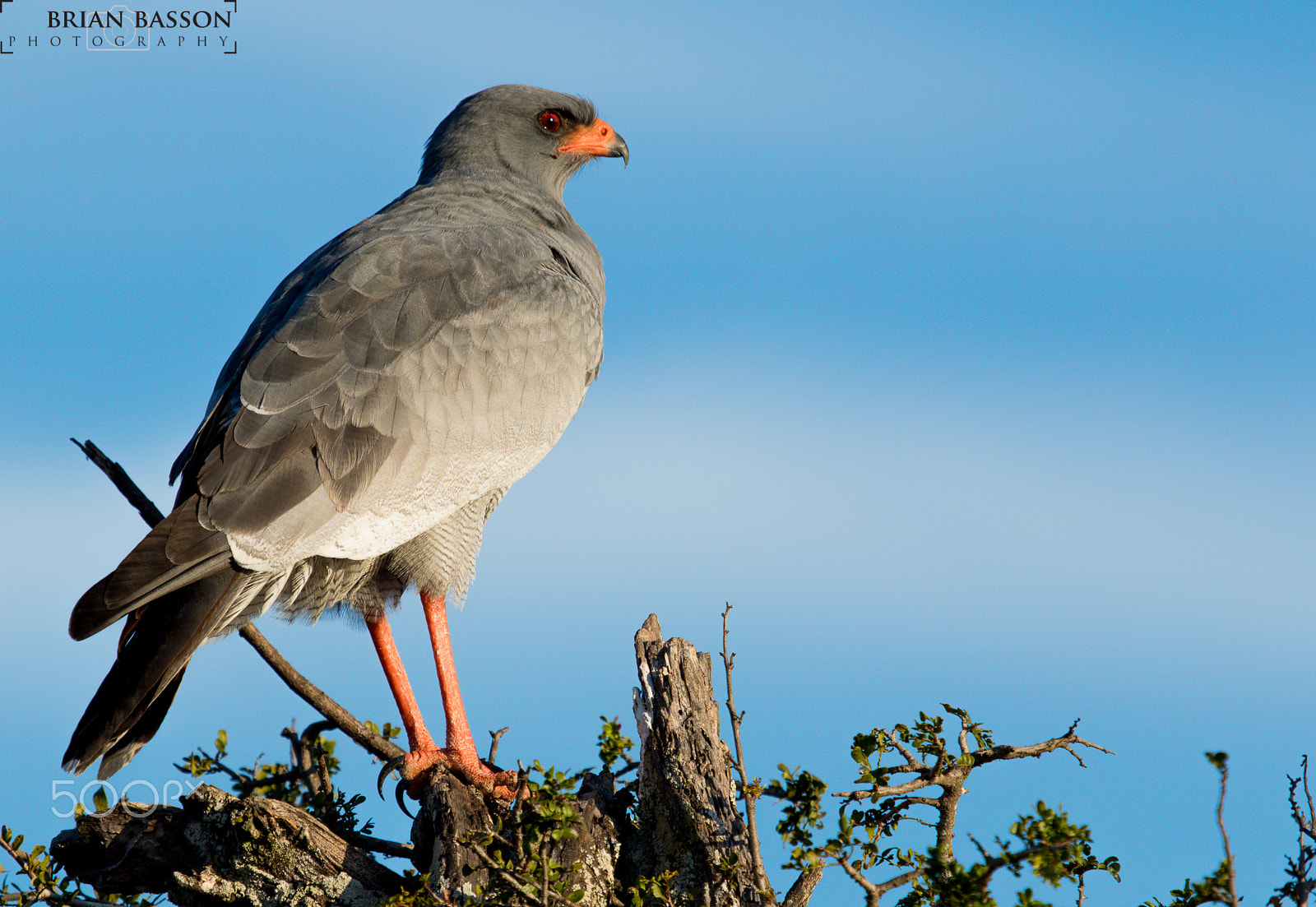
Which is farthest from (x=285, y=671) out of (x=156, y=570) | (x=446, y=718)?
(x=156, y=570)

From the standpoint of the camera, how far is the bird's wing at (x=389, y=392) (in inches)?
196

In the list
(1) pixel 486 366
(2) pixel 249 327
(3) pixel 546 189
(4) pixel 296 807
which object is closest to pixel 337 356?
(1) pixel 486 366

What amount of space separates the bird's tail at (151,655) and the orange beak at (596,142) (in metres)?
4.33

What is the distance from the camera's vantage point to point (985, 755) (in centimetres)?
426

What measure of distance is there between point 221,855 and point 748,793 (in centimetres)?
242

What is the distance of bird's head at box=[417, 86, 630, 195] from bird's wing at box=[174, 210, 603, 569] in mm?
1468

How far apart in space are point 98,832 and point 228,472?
5.71 ft

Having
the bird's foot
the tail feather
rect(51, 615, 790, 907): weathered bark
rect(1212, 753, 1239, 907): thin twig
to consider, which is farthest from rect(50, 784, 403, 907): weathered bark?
rect(1212, 753, 1239, 907): thin twig

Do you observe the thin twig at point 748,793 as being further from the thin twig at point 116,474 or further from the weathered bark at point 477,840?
the thin twig at point 116,474

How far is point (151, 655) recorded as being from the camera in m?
4.61

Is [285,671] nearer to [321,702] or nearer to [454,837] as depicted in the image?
[321,702]

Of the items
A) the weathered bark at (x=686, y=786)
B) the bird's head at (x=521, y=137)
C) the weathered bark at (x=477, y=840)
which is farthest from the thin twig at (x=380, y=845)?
the bird's head at (x=521, y=137)

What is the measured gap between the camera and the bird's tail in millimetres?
4566

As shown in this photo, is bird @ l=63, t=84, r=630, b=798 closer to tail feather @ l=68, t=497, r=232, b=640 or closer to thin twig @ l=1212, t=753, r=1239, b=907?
tail feather @ l=68, t=497, r=232, b=640
